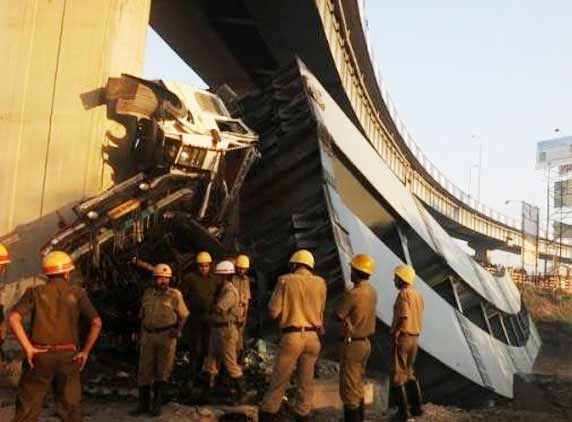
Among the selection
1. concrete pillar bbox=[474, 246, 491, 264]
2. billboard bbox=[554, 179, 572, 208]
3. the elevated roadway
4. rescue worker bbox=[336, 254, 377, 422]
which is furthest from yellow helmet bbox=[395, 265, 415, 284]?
billboard bbox=[554, 179, 572, 208]

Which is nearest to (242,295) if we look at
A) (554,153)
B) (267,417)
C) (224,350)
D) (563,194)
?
(224,350)

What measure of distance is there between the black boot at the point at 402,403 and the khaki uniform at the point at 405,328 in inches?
3.2

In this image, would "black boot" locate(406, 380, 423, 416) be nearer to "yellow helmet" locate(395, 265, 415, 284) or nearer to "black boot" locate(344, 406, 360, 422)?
"yellow helmet" locate(395, 265, 415, 284)

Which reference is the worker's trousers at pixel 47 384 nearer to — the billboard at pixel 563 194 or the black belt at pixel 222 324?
the black belt at pixel 222 324

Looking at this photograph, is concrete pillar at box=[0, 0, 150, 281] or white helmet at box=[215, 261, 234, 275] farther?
concrete pillar at box=[0, 0, 150, 281]

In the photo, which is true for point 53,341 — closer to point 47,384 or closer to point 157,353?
point 47,384

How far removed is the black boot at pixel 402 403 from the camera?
6.89 metres

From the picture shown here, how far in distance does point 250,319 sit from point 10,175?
13.2 ft

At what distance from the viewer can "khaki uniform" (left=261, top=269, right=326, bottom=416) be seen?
5.74 meters

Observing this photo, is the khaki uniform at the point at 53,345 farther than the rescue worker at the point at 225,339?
No

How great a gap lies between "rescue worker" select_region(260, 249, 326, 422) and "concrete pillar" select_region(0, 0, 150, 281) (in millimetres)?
4572

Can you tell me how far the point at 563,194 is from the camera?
63.4 m

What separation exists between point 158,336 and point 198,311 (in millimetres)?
1037

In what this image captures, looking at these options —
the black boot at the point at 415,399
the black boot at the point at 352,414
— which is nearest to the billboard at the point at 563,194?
the black boot at the point at 415,399
